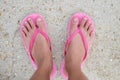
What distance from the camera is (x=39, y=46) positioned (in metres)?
1.36

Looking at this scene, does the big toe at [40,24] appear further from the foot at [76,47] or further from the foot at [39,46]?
the foot at [76,47]

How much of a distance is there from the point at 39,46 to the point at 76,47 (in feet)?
0.68

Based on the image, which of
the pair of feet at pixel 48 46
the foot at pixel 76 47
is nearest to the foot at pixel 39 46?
the pair of feet at pixel 48 46

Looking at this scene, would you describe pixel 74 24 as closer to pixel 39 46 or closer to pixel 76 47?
pixel 76 47

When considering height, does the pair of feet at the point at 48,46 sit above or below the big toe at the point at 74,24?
below

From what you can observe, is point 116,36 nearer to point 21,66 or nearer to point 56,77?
point 56,77

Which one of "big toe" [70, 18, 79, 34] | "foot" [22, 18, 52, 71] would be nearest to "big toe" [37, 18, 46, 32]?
"foot" [22, 18, 52, 71]

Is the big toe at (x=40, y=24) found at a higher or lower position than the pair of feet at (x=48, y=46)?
higher

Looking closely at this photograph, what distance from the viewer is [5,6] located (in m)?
1.35

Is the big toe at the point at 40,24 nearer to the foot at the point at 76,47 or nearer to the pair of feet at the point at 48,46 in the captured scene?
the pair of feet at the point at 48,46

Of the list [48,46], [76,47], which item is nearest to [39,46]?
[48,46]

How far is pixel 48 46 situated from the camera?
1.35 m

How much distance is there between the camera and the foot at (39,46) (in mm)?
1309

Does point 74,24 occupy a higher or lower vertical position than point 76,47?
higher
